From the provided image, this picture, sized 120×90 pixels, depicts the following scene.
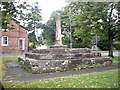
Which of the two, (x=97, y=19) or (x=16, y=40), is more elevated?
(x=97, y=19)

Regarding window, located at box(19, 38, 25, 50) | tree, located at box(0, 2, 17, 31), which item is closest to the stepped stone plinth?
tree, located at box(0, 2, 17, 31)

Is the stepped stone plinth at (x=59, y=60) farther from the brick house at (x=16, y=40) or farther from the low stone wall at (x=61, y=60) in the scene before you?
the brick house at (x=16, y=40)

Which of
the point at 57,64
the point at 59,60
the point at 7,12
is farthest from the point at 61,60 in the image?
the point at 7,12

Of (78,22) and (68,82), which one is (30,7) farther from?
(78,22)

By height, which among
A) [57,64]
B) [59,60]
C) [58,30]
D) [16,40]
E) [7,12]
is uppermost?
[7,12]

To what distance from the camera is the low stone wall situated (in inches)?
279

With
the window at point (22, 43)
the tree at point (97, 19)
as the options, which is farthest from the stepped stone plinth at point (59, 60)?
the window at point (22, 43)

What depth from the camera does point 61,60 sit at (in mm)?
7430

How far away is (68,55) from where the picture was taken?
7.96 m

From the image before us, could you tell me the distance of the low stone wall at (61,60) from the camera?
Result: 7077mm

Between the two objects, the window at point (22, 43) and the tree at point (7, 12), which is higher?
the tree at point (7, 12)

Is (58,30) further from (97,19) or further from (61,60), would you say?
(97,19)

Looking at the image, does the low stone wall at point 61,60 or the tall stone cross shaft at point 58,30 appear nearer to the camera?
the low stone wall at point 61,60

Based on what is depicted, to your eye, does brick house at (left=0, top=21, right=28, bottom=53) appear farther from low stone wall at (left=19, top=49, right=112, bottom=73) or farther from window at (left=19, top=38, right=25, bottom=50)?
low stone wall at (left=19, top=49, right=112, bottom=73)
